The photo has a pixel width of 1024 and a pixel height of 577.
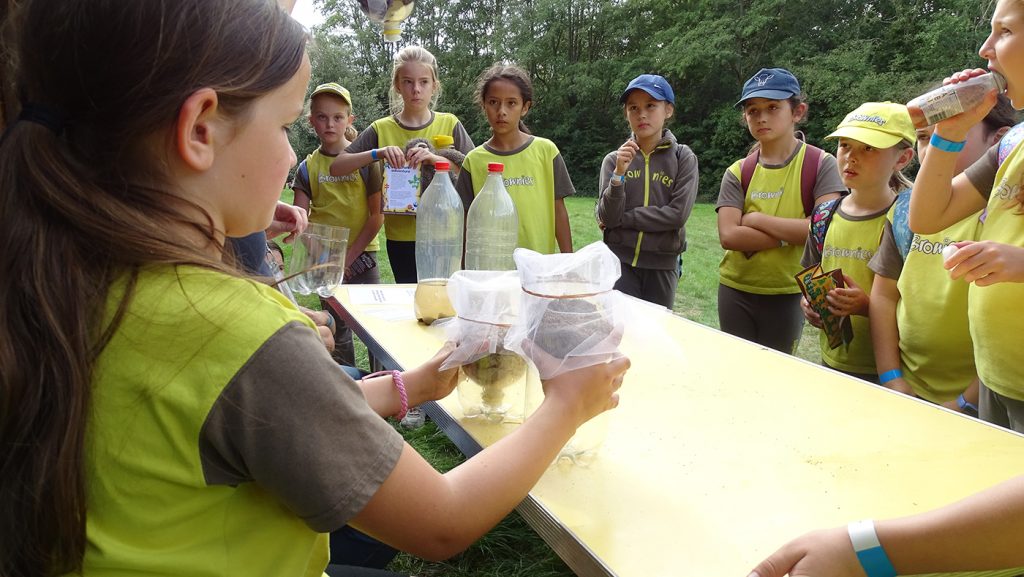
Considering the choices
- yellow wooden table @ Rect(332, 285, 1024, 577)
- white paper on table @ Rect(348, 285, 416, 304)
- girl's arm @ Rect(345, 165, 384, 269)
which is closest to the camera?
yellow wooden table @ Rect(332, 285, 1024, 577)

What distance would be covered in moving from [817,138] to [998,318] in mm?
20199

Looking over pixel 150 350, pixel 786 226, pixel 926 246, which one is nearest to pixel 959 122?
pixel 926 246

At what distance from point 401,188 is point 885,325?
108 inches

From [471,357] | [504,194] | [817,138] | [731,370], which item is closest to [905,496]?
[731,370]

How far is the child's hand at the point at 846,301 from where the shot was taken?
2662 millimetres

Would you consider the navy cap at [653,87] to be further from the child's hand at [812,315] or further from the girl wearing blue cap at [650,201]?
the child's hand at [812,315]

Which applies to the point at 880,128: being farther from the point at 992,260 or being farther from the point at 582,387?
the point at 582,387

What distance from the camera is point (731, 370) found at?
1.88m

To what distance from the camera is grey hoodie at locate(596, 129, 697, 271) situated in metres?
4.07

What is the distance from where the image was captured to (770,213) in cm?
365

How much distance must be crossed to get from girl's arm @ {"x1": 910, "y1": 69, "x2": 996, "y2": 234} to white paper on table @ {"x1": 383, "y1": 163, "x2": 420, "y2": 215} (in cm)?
266

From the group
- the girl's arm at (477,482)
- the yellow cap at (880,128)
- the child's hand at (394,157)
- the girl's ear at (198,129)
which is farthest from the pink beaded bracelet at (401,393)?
the child's hand at (394,157)

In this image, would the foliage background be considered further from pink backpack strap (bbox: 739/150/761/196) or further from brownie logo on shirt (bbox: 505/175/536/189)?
pink backpack strap (bbox: 739/150/761/196)

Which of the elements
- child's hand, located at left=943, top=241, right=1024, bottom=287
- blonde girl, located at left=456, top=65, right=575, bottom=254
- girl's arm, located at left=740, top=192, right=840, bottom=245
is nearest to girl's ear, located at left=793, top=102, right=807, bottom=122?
girl's arm, located at left=740, top=192, right=840, bottom=245
